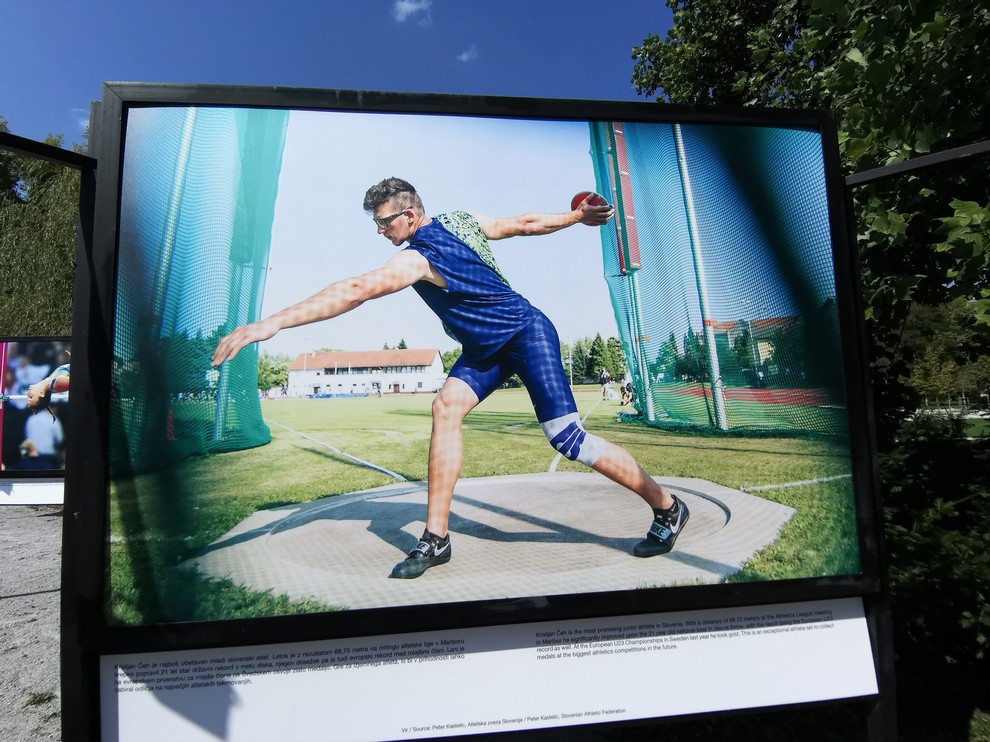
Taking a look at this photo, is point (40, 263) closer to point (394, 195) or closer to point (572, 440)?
point (394, 195)

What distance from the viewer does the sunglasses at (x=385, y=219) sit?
2.90 m

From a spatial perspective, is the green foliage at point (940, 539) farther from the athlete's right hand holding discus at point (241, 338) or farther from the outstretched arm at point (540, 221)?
the athlete's right hand holding discus at point (241, 338)

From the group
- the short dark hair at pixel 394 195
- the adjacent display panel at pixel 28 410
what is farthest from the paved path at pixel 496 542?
the adjacent display panel at pixel 28 410

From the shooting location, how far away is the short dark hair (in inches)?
114

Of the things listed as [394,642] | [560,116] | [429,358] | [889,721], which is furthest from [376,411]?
[889,721]

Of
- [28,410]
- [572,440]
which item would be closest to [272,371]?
[572,440]

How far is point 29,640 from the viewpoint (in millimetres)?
5086

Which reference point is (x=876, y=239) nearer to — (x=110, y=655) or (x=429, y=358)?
(x=429, y=358)

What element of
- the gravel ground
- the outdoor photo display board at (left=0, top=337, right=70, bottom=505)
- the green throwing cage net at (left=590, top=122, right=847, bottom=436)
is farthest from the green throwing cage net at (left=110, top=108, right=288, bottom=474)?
the outdoor photo display board at (left=0, top=337, right=70, bottom=505)

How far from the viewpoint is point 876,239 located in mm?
4156

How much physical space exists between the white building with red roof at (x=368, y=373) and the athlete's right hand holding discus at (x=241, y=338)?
0.23m

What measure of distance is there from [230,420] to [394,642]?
1266 millimetres

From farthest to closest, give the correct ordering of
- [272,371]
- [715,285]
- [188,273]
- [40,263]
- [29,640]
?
1. [40,263]
2. [29,640]
3. [715,285]
4. [272,371]
5. [188,273]

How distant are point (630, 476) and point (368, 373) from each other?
1429 mm
